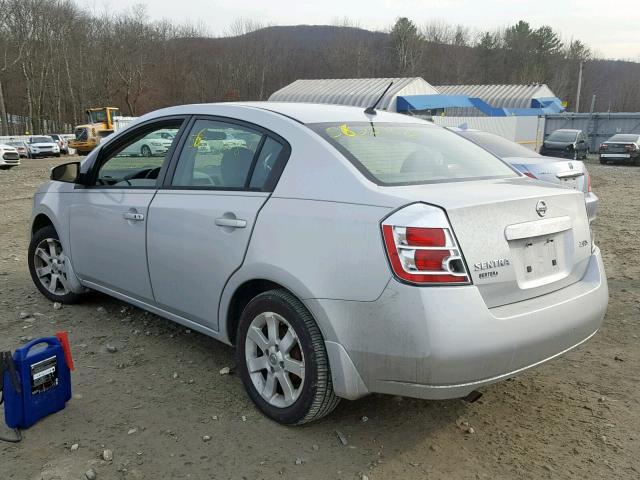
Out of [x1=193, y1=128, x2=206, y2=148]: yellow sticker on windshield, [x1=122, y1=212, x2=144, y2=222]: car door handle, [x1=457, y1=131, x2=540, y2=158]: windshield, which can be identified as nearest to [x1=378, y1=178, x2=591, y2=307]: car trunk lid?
[x1=193, y1=128, x2=206, y2=148]: yellow sticker on windshield

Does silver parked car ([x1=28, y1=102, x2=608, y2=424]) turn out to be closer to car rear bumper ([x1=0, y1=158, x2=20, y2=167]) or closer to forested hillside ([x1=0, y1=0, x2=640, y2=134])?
car rear bumper ([x1=0, y1=158, x2=20, y2=167])

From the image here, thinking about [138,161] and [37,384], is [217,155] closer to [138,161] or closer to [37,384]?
[138,161]

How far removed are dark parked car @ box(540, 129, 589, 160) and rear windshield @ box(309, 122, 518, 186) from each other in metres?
21.5

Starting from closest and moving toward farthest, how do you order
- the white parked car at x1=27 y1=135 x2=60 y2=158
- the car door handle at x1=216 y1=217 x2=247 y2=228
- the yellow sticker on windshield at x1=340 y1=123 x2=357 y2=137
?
the car door handle at x1=216 y1=217 x2=247 y2=228, the yellow sticker on windshield at x1=340 y1=123 x2=357 y2=137, the white parked car at x1=27 y1=135 x2=60 y2=158

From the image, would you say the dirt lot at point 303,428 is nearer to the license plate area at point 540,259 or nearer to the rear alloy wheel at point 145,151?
the license plate area at point 540,259

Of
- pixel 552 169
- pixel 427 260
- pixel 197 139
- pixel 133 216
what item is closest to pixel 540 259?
pixel 427 260

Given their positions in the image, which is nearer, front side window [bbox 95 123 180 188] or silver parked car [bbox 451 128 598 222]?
front side window [bbox 95 123 180 188]

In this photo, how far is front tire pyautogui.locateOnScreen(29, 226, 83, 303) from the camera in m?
4.59

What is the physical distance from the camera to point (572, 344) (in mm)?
2758

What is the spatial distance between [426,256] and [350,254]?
0.33 m

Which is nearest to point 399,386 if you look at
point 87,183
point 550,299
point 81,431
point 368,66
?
point 550,299

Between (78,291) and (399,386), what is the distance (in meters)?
3.00

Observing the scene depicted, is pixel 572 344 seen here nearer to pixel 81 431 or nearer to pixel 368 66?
pixel 81 431

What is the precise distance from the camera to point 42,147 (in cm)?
3472
